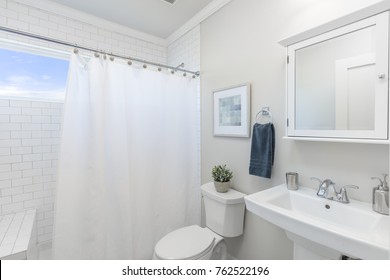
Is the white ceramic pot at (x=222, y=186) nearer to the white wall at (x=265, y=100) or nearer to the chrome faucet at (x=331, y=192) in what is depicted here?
the white wall at (x=265, y=100)

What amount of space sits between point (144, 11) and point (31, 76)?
1322 millimetres

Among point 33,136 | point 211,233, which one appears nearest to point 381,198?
point 211,233

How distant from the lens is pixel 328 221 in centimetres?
106

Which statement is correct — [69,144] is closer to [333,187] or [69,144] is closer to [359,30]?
[333,187]

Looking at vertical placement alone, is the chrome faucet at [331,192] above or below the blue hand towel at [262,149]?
below

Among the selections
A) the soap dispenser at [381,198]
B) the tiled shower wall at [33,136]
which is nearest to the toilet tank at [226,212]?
the soap dispenser at [381,198]

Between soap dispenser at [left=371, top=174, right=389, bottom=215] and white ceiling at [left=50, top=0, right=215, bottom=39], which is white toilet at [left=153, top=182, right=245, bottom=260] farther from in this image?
white ceiling at [left=50, top=0, right=215, bottom=39]

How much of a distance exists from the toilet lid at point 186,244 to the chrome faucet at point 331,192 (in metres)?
0.85

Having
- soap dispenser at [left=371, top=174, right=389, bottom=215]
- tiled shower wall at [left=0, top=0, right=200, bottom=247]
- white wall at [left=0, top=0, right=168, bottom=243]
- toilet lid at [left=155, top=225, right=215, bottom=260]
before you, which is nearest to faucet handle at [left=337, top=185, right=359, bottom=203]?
soap dispenser at [left=371, top=174, right=389, bottom=215]

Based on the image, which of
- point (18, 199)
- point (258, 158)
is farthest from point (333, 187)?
point (18, 199)

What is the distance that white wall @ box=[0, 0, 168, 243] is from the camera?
176cm

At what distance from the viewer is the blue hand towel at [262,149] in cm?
139

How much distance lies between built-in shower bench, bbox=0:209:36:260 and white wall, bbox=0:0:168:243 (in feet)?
0.37
